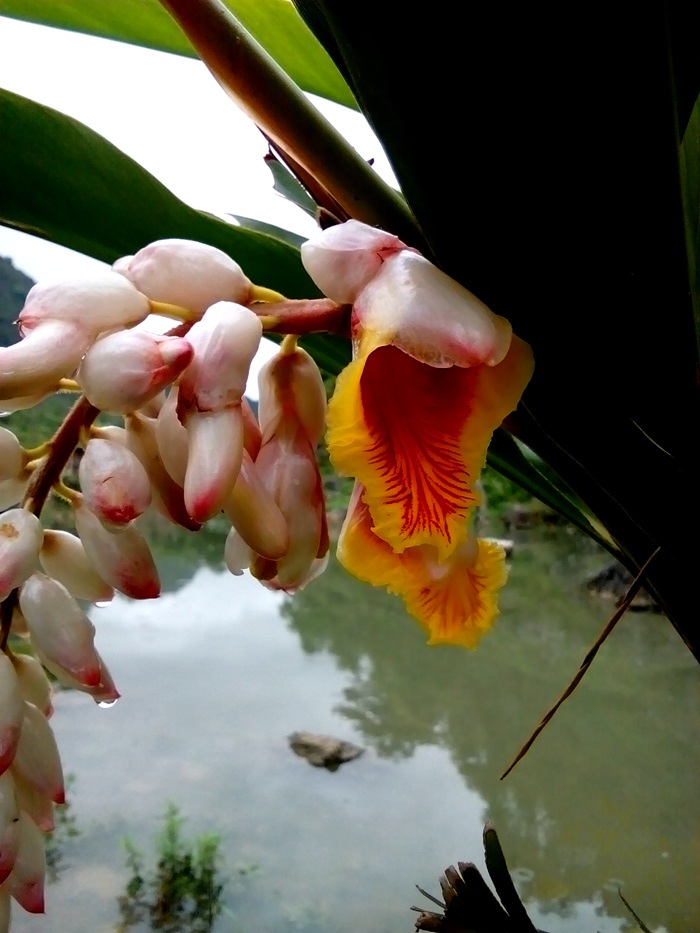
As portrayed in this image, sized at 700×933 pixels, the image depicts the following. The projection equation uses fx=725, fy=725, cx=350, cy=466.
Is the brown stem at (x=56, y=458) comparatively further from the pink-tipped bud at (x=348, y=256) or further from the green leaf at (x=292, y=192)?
the green leaf at (x=292, y=192)

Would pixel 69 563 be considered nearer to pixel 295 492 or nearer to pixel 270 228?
pixel 295 492

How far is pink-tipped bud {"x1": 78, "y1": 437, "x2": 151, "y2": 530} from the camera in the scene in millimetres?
199

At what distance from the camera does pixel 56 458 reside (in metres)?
0.24

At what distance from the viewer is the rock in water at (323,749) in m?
1.50

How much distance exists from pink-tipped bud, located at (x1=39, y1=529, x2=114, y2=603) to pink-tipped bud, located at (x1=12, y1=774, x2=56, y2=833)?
67mm

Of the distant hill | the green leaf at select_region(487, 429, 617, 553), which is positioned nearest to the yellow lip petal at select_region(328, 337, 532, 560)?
the green leaf at select_region(487, 429, 617, 553)

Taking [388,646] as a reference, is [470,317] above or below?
above

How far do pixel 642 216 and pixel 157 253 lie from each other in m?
0.14

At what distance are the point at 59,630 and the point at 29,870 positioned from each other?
0.10m

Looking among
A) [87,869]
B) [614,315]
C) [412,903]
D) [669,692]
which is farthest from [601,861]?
[614,315]

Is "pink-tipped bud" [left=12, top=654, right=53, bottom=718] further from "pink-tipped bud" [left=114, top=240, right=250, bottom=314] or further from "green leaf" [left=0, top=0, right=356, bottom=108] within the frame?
"green leaf" [left=0, top=0, right=356, bottom=108]

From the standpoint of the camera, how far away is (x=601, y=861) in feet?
3.93

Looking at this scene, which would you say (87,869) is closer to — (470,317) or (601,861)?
(601,861)

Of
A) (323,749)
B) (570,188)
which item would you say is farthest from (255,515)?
(323,749)
